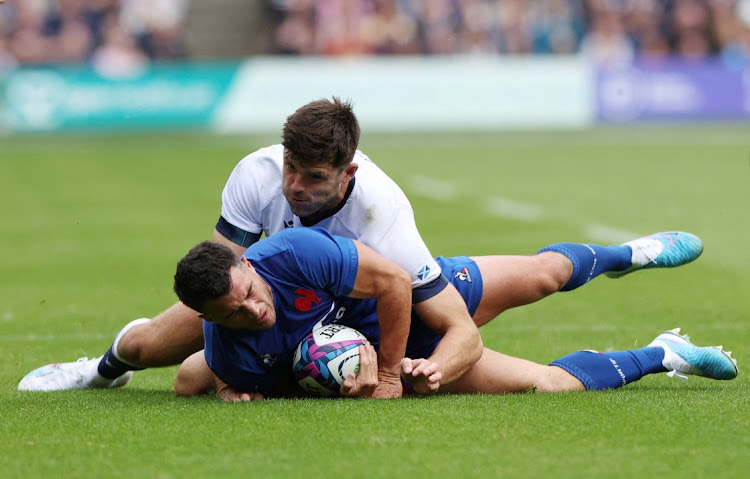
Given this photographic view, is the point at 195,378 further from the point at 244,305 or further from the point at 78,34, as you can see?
the point at 78,34

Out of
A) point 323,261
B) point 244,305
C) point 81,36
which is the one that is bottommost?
point 81,36

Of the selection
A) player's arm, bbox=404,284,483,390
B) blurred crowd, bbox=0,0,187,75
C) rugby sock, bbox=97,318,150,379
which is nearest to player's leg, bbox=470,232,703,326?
player's arm, bbox=404,284,483,390

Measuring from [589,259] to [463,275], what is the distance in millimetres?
889

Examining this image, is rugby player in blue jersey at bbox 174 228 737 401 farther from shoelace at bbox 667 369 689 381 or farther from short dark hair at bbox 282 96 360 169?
short dark hair at bbox 282 96 360 169

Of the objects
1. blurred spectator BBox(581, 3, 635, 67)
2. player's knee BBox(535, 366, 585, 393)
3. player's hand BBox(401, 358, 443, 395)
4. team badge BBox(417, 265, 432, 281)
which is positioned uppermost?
team badge BBox(417, 265, 432, 281)

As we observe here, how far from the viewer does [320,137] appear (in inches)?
210

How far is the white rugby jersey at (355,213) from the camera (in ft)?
18.4

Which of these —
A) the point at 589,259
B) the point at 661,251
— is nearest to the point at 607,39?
the point at 661,251

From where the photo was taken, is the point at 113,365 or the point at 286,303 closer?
the point at 286,303

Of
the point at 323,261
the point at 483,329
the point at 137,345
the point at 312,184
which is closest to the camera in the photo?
the point at 323,261

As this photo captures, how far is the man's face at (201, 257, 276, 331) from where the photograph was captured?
495 cm

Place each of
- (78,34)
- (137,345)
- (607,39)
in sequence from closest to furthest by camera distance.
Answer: (137,345)
(78,34)
(607,39)

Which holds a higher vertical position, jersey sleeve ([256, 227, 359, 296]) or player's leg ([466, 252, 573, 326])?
jersey sleeve ([256, 227, 359, 296])

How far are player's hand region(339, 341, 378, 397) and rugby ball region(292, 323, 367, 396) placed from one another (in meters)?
0.03
